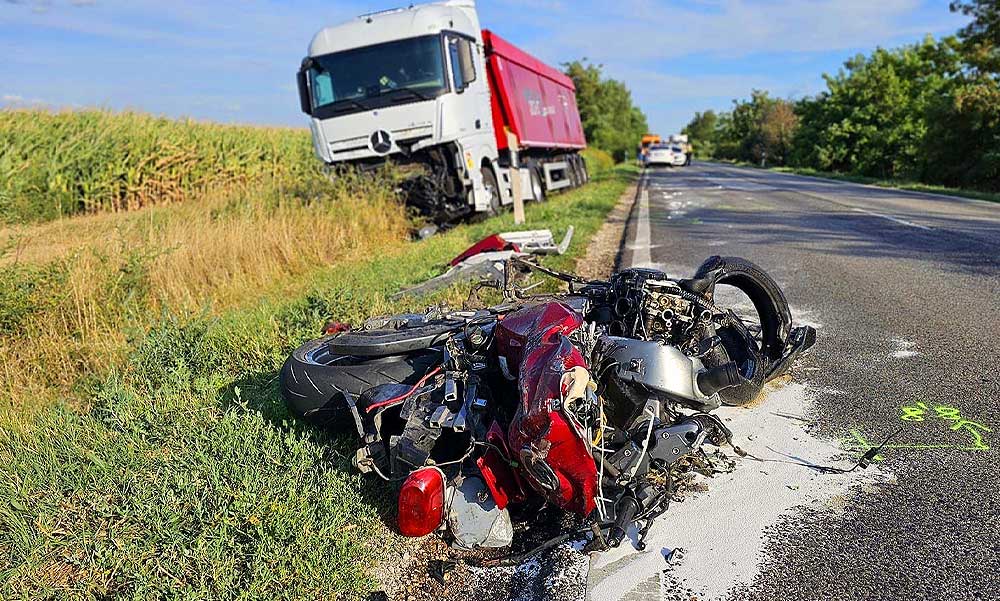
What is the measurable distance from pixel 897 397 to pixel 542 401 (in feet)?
7.93

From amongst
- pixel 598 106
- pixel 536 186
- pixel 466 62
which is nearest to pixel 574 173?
pixel 536 186

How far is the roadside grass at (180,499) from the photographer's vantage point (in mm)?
2666

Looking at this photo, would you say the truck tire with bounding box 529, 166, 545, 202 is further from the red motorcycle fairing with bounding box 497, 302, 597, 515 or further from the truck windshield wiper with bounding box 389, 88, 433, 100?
the red motorcycle fairing with bounding box 497, 302, 597, 515

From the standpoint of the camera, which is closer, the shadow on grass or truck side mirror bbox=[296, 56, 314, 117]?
the shadow on grass

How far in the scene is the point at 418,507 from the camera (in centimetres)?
282

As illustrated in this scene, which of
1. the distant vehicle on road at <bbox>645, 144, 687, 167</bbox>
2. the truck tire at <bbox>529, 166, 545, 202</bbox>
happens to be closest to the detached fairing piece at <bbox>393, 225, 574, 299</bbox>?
the truck tire at <bbox>529, 166, 545, 202</bbox>

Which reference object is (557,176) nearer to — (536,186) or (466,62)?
(536,186)

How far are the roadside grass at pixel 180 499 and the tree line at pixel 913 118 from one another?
24.0 meters

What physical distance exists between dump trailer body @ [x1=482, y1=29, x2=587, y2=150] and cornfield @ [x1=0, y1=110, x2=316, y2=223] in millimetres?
4090

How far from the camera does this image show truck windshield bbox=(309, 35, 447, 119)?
1188 cm

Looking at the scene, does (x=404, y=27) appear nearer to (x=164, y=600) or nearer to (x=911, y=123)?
(x=164, y=600)

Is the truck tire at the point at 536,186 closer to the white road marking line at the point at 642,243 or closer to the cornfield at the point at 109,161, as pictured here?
the white road marking line at the point at 642,243

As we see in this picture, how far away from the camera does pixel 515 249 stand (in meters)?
7.20

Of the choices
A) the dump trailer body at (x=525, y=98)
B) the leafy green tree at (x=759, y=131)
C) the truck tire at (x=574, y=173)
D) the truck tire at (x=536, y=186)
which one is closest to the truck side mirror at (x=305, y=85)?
the dump trailer body at (x=525, y=98)
